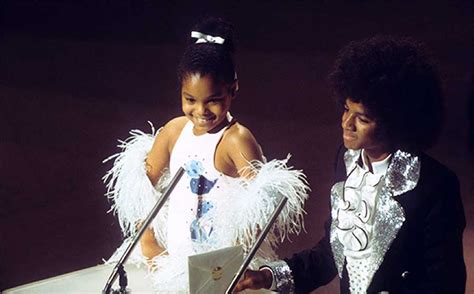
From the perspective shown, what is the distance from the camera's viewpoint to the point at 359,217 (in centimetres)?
133

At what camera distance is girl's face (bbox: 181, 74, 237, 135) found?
1.46m

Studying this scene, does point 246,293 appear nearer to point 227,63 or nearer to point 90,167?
point 227,63

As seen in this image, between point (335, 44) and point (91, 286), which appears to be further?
point (335, 44)

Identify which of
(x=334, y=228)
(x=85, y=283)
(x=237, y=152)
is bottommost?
(x=85, y=283)

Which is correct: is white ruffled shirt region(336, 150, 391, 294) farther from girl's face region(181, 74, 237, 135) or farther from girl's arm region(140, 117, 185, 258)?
girl's arm region(140, 117, 185, 258)

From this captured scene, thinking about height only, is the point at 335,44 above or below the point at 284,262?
above

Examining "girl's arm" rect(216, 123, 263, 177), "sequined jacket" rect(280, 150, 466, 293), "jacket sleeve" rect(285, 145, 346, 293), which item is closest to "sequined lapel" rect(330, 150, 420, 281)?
"sequined jacket" rect(280, 150, 466, 293)

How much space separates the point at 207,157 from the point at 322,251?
0.27 metres

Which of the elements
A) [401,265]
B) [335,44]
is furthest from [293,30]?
[401,265]

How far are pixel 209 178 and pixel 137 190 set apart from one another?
0.16 m

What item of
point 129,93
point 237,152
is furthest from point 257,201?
point 129,93

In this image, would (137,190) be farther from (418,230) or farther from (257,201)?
(418,230)

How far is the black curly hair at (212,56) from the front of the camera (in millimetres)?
1454

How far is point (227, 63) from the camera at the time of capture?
4.81 feet
